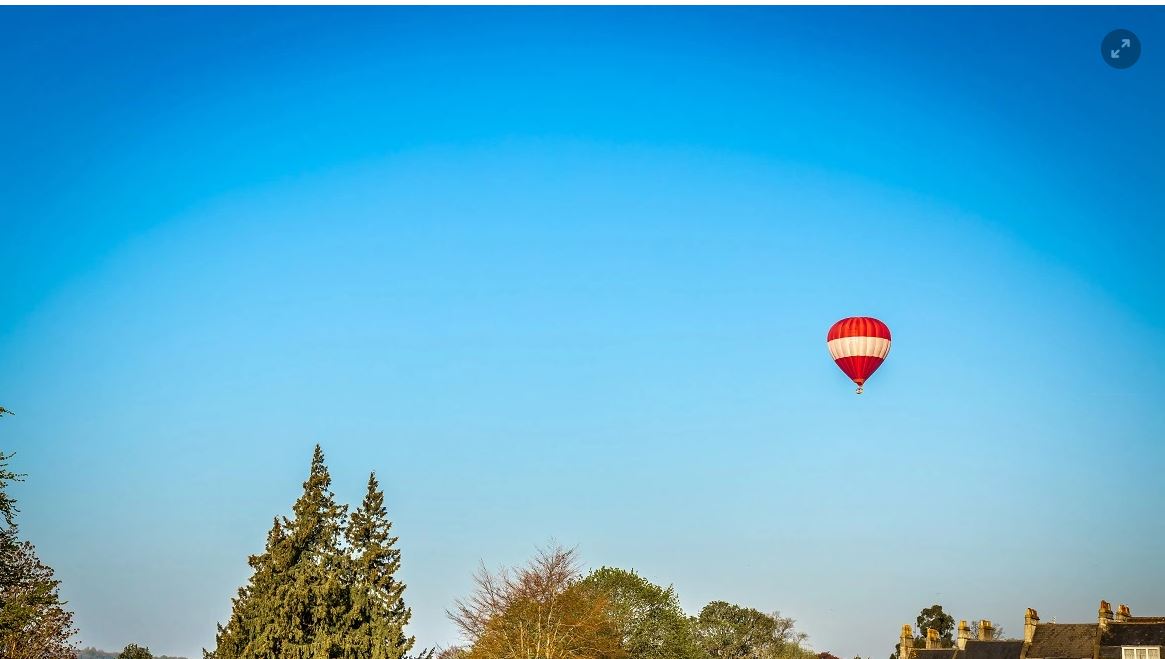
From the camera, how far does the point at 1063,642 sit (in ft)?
259

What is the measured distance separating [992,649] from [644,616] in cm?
2696

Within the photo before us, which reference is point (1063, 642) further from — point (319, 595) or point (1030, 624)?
point (319, 595)

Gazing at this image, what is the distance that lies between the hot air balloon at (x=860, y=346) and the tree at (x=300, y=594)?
91.7 ft

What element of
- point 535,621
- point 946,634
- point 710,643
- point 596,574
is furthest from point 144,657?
point 946,634

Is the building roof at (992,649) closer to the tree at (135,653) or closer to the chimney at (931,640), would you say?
the chimney at (931,640)

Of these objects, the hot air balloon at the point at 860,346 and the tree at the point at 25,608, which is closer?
the tree at the point at 25,608

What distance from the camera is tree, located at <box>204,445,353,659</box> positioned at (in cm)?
4584

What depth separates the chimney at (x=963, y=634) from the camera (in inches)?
3356

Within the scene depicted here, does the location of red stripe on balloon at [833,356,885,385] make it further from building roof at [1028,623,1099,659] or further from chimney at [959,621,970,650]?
chimney at [959,621,970,650]

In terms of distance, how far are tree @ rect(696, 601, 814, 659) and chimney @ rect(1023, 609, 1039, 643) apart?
44336 mm

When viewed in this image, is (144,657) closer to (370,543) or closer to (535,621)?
(535,621)

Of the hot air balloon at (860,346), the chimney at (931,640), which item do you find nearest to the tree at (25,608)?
the hot air balloon at (860,346)

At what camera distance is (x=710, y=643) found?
397ft

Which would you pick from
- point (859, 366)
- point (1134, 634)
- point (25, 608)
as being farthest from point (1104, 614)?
point (25, 608)
